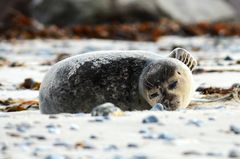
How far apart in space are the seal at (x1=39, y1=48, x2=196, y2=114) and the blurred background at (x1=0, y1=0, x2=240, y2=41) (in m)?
8.57

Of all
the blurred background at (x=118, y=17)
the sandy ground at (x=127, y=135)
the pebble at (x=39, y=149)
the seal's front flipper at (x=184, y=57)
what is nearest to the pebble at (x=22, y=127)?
the sandy ground at (x=127, y=135)

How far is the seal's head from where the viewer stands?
3818mm

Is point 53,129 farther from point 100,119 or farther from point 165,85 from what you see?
point 165,85

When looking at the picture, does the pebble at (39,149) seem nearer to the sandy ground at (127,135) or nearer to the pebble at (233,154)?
the sandy ground at (127,135)

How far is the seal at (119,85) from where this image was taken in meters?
3.84

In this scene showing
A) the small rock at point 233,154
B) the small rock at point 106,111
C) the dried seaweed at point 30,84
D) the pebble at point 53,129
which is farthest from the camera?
the dried seaweed at point 30,84

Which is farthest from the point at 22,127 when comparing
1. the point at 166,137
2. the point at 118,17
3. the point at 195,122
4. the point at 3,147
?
the point at 118,17

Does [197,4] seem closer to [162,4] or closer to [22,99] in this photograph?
[162,4]

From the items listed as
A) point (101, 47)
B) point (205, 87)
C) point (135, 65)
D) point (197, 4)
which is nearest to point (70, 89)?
point (135, 65)

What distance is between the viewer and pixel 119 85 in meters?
3.87

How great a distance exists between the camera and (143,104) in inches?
152

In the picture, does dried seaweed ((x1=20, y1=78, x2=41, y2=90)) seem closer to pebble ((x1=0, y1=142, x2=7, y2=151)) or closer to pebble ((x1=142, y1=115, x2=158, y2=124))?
pebble ((x1=142, y1=115, x2=158, y2=124))

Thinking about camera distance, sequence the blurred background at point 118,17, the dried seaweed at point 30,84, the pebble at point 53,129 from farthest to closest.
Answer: the blurred background at point 118,17 < the dried seaweed at point 30,84 < the pebble at point 53,129

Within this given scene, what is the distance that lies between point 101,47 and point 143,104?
6.21m
